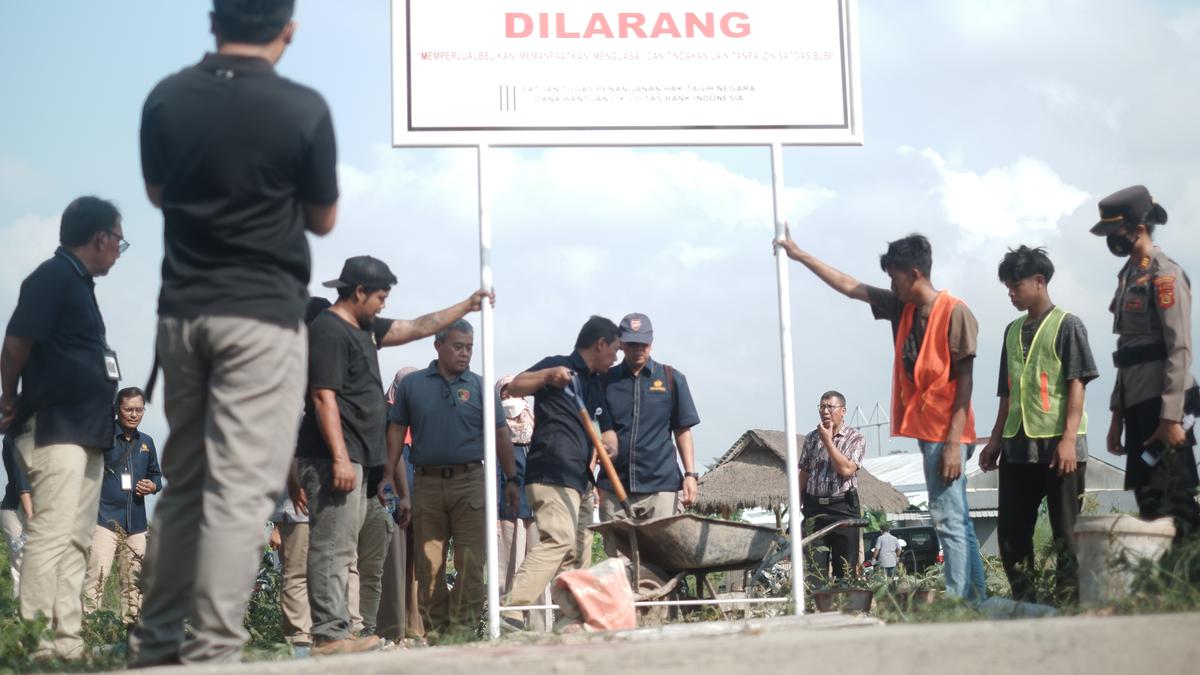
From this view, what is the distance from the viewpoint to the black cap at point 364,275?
248 inches

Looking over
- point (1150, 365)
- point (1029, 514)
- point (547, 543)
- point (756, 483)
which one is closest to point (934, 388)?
point (1029, 514)

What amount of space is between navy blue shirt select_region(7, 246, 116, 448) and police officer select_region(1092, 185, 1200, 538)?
4.70 meters

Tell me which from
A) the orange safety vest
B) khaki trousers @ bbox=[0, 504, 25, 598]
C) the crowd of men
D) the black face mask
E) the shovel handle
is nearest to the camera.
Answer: the crowd of men

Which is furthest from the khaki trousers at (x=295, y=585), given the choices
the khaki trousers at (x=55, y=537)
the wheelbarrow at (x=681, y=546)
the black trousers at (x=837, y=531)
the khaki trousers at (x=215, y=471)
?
the black trousers at (x=837, y=531)

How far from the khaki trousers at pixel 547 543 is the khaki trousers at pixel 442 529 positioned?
0.38 meters

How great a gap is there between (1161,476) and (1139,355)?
23.8 inches

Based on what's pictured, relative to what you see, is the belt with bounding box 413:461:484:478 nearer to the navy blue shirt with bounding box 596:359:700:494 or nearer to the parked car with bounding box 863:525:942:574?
the navy blue shirt with bounding box 596:359:700:494

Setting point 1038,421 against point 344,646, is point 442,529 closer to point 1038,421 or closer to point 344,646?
point 344,646

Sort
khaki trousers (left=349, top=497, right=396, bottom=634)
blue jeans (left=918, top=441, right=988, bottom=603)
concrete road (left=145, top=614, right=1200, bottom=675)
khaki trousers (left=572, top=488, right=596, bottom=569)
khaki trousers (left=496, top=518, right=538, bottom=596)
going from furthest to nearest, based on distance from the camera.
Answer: khaki trousers (left=496, top=518, right=538, bottom=596)
khaki trousers (left=572, top=488, right=596, bottom=569)
khaki trousers (left=349, top=497, right=396, bottom=634)
blue jeans (left=918, top=441, right=988, bottom=603)
concrete road (left=145, top=614, right=1200, bottom=675)

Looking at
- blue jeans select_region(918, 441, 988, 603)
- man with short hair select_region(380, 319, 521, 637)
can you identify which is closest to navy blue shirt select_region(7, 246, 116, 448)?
man with short hair select_region(380, 319, 521, 637)

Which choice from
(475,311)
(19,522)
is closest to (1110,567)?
(475,311)

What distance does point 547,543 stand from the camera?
23.6 feet

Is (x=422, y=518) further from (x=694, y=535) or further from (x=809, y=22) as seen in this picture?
(x=809, y=22)

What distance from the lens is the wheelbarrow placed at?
707 cm
